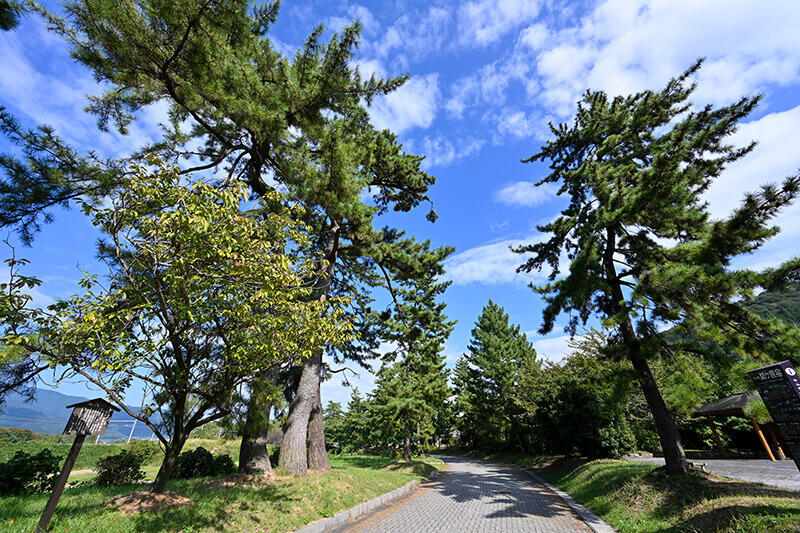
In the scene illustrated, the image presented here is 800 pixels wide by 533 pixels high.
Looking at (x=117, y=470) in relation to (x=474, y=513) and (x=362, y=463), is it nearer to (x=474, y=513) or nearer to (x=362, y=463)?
(x=474, y=513)

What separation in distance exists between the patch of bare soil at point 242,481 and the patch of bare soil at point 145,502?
1564 millimetres

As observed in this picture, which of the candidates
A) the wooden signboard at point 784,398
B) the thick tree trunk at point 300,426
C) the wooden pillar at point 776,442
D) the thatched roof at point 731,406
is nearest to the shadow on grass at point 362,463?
the thick tree trunk at point 300,426

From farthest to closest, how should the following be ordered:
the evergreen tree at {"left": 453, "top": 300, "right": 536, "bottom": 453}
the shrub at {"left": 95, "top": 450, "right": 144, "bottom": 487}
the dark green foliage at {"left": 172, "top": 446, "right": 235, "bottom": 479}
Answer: the evergreen tree at {"left": 453, "top": 300, "right": 536, "bottom": 453} < the dark green foliage at {"left": 172, "top": 446, "right": 235, "bottom": 479} < the shrub at {"left": 95, "top": 450, "right": 144, "bottom": 487}

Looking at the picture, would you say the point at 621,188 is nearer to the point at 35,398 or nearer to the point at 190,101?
the point at 190,101

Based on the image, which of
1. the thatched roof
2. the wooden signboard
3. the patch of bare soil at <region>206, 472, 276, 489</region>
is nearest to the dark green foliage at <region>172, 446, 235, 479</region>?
the patch of bare soil at <region>206, 472, 276, 489</region>

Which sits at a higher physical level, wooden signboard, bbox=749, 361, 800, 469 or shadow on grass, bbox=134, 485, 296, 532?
wooden signboard, bbox=749, 361, 800, 469

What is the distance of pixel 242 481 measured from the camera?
24.6 feet

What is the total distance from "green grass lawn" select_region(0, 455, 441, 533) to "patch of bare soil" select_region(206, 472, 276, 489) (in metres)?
0.13

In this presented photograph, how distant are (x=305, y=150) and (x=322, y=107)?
136cm

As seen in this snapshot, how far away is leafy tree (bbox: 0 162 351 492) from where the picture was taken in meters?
3.97

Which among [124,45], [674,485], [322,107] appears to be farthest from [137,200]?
[674,485]

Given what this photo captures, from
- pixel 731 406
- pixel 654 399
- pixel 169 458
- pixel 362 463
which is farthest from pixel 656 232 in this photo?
pixel 362 463

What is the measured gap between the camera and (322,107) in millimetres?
8000

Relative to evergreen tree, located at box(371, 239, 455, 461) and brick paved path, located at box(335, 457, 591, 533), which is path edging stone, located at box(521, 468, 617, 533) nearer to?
brick paved path, located at box(335, 457, 591, 533)
